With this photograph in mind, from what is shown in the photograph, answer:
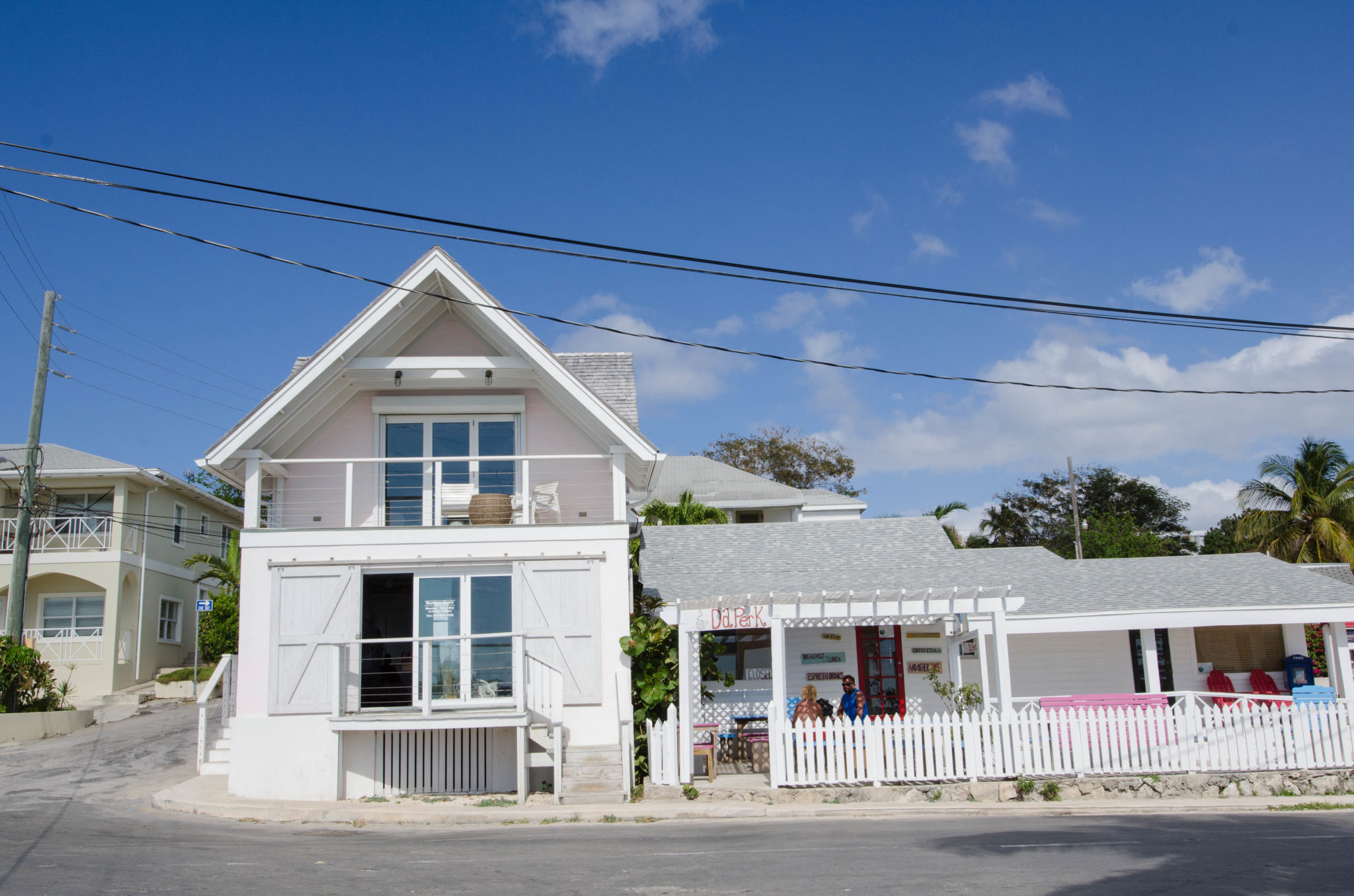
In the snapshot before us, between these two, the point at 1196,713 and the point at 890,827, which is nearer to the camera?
the point at 890,827

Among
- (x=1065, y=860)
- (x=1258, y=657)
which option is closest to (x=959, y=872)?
(x=1065, y=860)

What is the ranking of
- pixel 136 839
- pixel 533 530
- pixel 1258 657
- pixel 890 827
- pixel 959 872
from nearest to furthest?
pixel 959 872 < pixel 136 839 < pixel 890 827 < pixel 533 530 < pixel 1258 657

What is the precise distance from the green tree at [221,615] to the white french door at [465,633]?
15498 mm

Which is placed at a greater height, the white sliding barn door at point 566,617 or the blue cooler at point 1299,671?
the white sliding barn door at point 566,617

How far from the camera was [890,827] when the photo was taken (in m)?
11.2

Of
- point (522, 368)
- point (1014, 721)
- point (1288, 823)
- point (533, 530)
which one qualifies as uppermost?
point (522, 368)

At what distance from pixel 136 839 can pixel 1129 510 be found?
53.4m

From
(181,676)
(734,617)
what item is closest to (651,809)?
(734,617)

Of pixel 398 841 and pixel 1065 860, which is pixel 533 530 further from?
pixel 1065 860

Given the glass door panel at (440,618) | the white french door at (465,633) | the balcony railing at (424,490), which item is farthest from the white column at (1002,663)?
the glass door panel at (440,618)

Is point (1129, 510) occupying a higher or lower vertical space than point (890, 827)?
higher

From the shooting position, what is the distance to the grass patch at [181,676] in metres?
27.9

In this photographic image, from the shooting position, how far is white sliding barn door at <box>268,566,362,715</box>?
14203 mm

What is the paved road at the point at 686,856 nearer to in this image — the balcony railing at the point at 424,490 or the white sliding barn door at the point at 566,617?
the white sliding barn door at the point at 566,617
